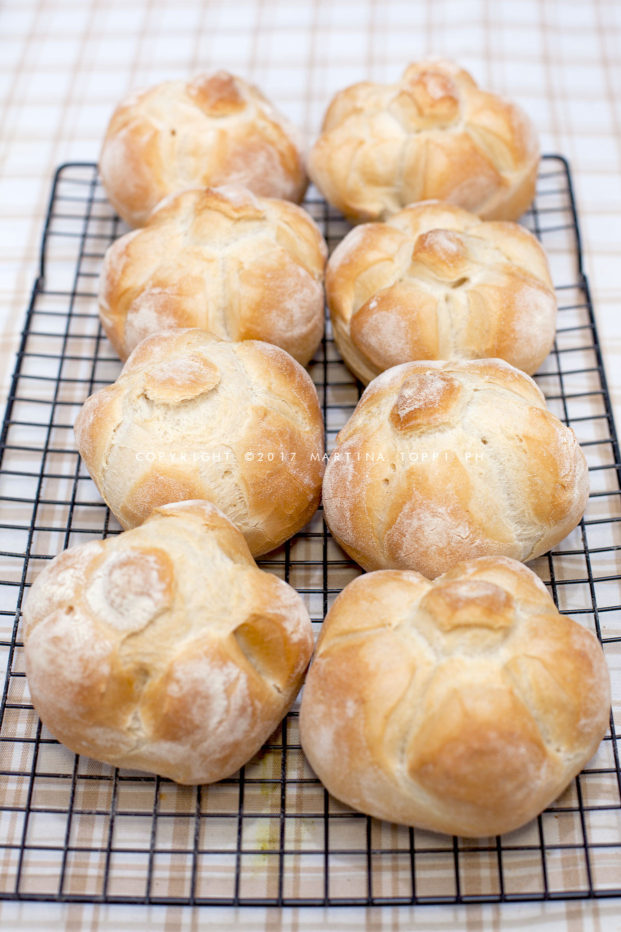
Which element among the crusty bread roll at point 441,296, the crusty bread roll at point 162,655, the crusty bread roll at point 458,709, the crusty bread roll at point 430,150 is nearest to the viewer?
the crusty bread roll at point 458,709

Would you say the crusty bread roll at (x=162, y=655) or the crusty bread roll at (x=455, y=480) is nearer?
the crusty bread roll at (x=162, y=655)

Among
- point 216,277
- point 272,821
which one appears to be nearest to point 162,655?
point 272,821

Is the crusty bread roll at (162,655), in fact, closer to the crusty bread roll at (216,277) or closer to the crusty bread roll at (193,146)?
the crusty bread roll at (216,277)

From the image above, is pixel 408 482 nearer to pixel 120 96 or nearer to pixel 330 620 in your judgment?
pixel 330 620

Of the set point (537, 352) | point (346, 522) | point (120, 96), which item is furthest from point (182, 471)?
point (120, 96)

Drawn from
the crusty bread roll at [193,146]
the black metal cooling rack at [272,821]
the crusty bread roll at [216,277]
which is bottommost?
the black metal cooling rack at [272,821]

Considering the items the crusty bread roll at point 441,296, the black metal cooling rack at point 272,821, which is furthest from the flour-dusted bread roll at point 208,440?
the crusty bread roll at point 441,296

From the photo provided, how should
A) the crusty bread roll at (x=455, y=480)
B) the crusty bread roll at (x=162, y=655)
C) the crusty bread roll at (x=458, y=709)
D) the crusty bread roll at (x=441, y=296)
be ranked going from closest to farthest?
the crusty bread roll at (x=458, y=709) → the crusty bread roll at (x=162, y=655) → the crusty bread roll at (x=455, y=480) → the crusty bread roll at (x=441, y=296)
